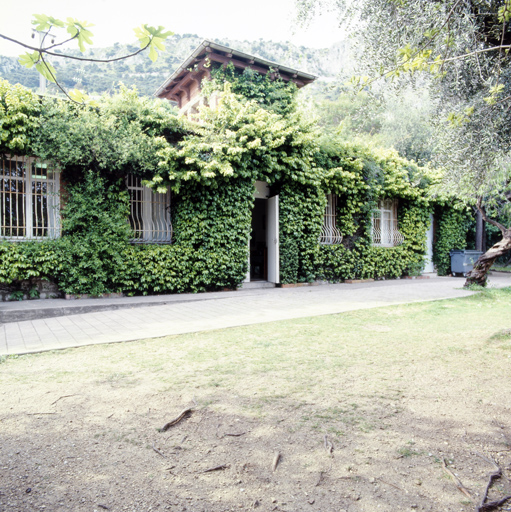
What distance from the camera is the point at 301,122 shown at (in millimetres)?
10461

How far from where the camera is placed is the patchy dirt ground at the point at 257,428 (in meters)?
1.89

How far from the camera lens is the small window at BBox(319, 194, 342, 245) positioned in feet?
41.2

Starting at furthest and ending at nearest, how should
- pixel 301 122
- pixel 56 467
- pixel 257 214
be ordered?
pixel 257 214 < pixel 301 122 < pixel 56 467

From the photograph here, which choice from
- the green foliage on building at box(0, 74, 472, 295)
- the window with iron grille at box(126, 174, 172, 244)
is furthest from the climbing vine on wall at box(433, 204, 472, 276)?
the window with iron grille at box(126, 174, 172, 244)

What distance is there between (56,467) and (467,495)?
211 cm

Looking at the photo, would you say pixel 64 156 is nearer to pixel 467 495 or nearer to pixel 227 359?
pixel 227 359

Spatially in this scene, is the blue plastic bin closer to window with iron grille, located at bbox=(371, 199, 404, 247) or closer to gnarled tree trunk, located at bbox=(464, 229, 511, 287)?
window with iron grille, located at bbox=(371, 199, 404, 247)

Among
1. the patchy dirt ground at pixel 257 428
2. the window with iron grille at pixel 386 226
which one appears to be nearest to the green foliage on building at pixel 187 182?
the window with iron grille at pixel 386 226

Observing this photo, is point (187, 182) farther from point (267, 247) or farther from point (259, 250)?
point (259, 250)

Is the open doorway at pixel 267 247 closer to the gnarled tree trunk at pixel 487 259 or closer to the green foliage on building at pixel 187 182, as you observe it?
the green foliage on building at pixel 187 182

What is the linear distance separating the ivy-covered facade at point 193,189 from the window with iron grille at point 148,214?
5 cm

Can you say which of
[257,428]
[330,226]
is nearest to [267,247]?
[330,226]

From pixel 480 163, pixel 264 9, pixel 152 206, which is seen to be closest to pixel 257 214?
pixel 152 206

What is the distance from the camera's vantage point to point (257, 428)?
2.54m
